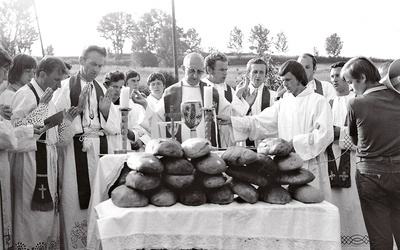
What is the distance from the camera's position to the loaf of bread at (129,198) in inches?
117

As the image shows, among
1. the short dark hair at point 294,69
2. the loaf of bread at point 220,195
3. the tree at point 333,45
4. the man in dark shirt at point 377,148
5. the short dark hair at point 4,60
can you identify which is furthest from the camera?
the tree at point 333,45

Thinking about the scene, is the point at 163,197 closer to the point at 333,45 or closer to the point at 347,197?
the point at 347,197

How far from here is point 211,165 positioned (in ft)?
9.98

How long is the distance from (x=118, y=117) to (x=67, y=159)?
65 cm

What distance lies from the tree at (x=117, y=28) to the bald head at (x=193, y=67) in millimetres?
8565

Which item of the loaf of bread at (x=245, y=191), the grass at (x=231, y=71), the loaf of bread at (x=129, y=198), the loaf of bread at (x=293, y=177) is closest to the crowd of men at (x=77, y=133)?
the loaf of bread at (x=293, y=177)

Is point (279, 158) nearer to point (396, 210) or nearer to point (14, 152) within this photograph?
point (396, 210)

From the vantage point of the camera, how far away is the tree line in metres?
13.1

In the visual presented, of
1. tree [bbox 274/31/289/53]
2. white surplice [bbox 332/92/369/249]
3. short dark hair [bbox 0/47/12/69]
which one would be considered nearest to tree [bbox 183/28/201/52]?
tree [bbox 274/31/289/53]

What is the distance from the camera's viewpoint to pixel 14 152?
458cm

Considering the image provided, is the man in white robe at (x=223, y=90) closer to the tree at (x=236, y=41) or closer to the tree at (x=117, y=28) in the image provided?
the tree at (x=236, y=41)

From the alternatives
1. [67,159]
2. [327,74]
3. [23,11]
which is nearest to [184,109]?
[67,159]

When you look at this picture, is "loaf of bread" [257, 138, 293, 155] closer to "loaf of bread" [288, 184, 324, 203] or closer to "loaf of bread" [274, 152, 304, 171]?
"loaf of bread" [274, 152, 304, 171]

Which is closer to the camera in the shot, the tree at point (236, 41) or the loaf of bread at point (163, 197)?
the loaf of bread at point (163, 197)
